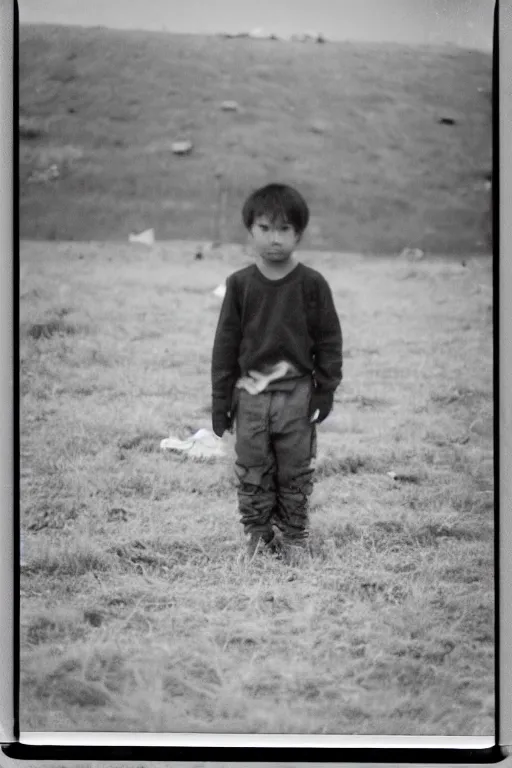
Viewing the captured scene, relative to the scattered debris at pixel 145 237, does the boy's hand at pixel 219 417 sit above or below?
below

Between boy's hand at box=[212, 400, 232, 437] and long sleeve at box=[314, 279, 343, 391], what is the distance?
0.25 meters

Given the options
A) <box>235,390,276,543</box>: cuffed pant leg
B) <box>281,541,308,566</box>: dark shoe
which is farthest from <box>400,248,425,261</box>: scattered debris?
<box>281,541,308,566</box>: dark shoe

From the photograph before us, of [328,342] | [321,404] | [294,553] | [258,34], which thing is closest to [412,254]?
[328,342]

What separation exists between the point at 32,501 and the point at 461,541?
1.08m

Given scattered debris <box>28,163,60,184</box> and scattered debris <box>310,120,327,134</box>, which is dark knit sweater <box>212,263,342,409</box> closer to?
scattered debris <box>310,120,327,134</box>

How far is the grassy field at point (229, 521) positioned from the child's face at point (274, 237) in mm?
82

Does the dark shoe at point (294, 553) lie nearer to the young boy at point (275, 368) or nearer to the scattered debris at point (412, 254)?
the young boy at point (275, 368)

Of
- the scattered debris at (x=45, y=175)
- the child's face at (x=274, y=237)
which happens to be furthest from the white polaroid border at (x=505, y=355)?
the scattered debris at (x=45, y=175)

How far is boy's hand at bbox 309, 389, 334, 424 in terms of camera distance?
1979 mm

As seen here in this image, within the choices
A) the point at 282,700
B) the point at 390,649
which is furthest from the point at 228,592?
the point at 390,649

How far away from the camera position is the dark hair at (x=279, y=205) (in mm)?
1954

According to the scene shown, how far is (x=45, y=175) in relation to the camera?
1.99 m

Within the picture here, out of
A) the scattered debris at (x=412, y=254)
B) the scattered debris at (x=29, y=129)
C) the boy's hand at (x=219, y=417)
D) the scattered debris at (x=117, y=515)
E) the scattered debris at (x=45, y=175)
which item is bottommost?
the scattered debris at (x=117, y=515)

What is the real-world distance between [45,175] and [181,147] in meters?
0.35
